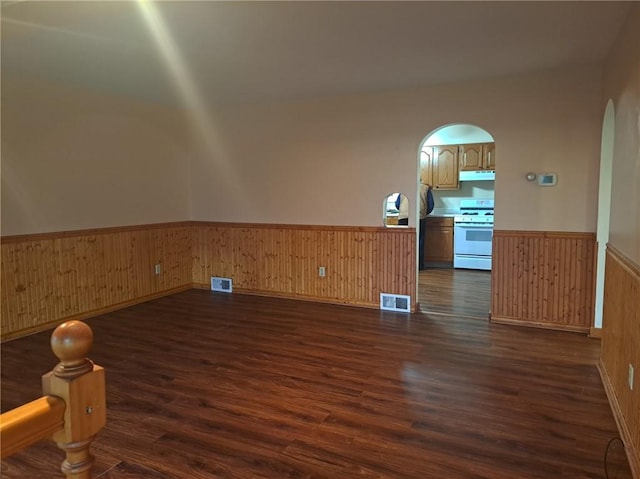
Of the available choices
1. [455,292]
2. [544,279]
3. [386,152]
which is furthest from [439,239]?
[544,279]

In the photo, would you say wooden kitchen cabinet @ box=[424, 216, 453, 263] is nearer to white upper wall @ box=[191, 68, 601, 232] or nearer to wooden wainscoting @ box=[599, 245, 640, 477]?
white upper wall @ box=[191, 68, 601, 232]

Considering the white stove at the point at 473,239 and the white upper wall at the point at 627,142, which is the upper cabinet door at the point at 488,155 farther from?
the white upper wall at the point at 627,142

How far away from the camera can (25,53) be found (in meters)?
3.77

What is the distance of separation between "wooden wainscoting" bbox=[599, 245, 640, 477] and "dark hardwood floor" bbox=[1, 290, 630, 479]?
13 centimetres

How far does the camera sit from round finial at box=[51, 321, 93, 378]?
1.02 m

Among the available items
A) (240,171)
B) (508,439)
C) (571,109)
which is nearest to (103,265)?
(240,171)

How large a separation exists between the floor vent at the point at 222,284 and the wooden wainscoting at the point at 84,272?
0.43m

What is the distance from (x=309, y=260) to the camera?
19.1ft

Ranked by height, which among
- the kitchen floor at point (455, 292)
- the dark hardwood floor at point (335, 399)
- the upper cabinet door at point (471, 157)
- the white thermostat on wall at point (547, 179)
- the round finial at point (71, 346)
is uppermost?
the upper cabinet door at point (471, 157)

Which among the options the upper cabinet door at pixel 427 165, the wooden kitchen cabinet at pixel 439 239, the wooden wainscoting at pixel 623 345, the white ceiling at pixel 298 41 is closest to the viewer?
the wooden wainscoting at pixel 623 345

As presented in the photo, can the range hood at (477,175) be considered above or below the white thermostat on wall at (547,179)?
above

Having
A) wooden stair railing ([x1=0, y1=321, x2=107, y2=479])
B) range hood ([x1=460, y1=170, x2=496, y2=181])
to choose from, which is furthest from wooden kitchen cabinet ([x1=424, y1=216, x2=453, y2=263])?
wooden stair railing ([x1=0, y1=321, x2=107, y2=479])

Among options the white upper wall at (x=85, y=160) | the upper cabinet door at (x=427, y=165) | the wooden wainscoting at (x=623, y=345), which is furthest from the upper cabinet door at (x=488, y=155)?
the white upper wall at (x=85, y=160)

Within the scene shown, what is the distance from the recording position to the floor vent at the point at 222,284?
20.9ft
